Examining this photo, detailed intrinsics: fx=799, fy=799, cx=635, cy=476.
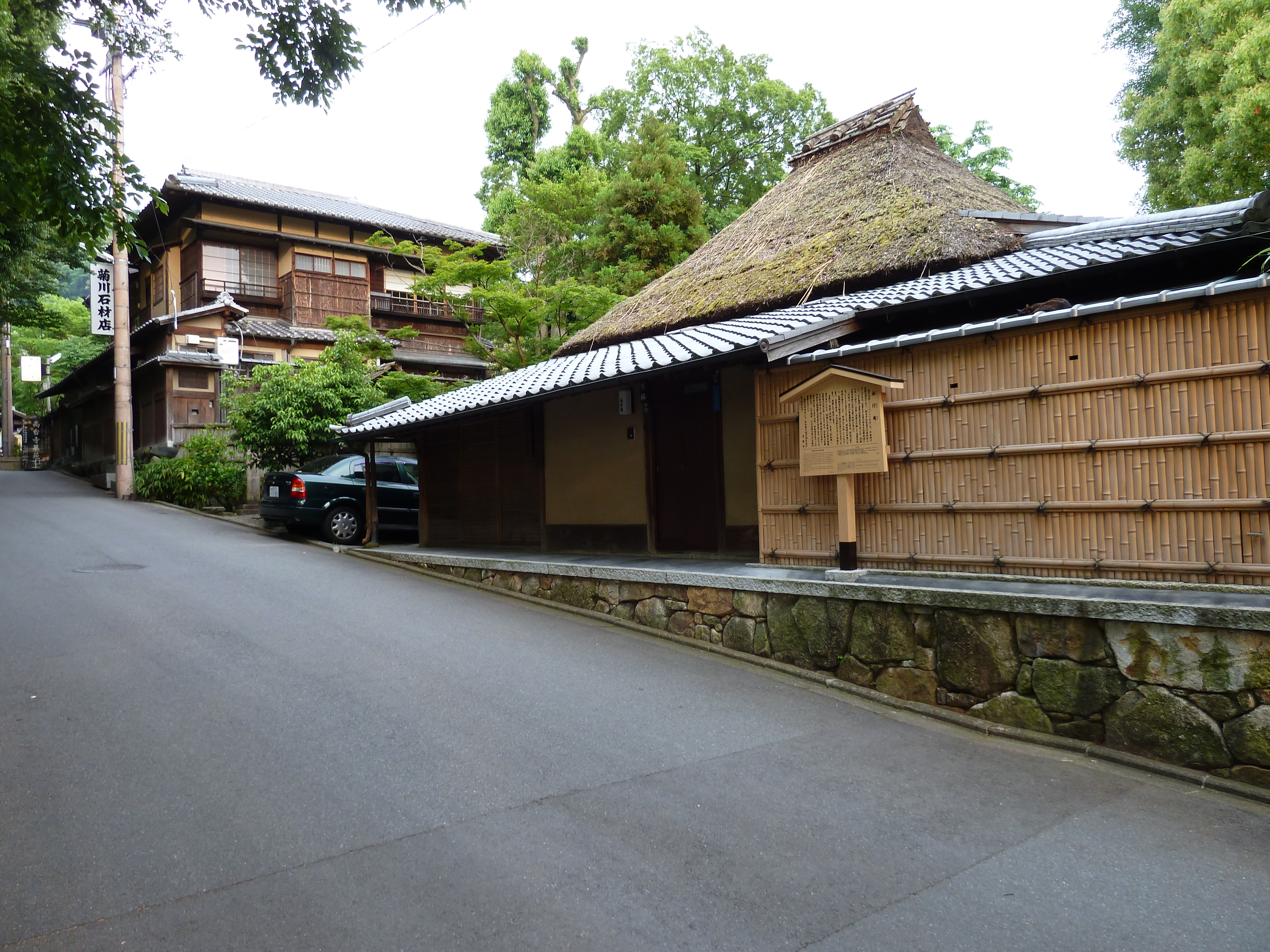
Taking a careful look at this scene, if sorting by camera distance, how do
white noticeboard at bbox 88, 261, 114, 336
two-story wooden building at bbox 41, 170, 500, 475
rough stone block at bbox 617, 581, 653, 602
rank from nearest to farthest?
rough stone block at bbox 617, 581, 653, 602 → white noticeboard at bbox 88, 261, 114, 336 → two-story wooden building at bbox 41, 170, 500, 475

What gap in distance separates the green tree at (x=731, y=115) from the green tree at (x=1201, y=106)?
11.1 meters

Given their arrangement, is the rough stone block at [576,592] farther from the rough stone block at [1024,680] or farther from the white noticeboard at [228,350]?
the white noticeboard at [228,350]

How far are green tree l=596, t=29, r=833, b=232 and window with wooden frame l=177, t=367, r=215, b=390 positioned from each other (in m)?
15.3

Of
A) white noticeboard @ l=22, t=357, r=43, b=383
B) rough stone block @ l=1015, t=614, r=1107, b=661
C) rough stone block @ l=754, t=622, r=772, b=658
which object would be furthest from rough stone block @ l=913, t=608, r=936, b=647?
white noticeboard @ l=22, t=357, r=43, b=383

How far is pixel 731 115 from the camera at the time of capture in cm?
2675

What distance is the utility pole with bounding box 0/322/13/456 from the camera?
105 ft

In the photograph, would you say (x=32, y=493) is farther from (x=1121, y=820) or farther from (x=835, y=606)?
(x=1121, y=820)

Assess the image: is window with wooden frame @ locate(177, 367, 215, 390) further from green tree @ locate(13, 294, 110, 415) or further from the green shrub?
green tree @ locate(13, 294, 110, 415)

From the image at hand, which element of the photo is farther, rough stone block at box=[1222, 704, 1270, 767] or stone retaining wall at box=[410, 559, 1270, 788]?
stone retaining wall at box=[410, 559, 1270, 788]

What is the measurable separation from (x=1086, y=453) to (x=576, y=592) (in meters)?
5.36

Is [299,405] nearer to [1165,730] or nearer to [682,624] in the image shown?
[682,624]

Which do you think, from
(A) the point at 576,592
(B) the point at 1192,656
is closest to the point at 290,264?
(A) the point at 576,592

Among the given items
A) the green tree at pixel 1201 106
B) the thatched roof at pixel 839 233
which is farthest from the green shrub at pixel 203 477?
the green tree at pixel 1201 106

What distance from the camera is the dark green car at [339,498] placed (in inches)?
535
